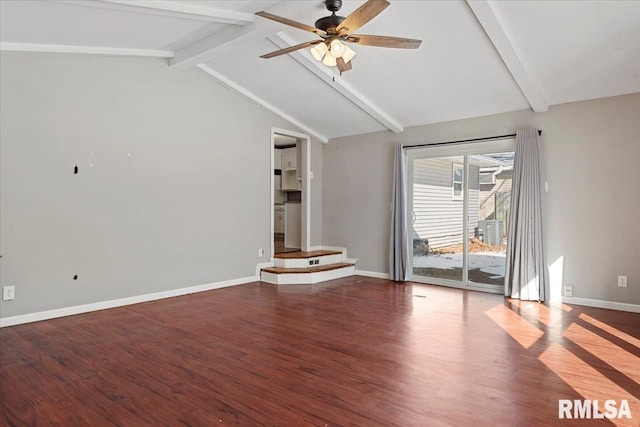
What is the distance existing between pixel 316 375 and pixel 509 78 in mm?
4065

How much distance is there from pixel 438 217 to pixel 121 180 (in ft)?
15.3

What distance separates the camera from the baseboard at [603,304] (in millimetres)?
4582

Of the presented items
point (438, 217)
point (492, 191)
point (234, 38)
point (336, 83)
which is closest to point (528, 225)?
point (492, 191)

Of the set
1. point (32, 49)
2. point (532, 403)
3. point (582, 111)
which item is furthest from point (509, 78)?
point (32, 49)

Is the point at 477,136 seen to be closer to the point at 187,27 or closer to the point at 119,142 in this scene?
the point at 187,27

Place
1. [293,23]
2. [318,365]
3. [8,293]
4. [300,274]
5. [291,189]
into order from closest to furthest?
[318,365] < [293,23] < [8,293] < [300,274] < [291,189]

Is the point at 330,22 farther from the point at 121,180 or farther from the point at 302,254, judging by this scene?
the point at 302,254

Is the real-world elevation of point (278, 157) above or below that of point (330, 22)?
below

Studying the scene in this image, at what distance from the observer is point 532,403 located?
2398 millimetres

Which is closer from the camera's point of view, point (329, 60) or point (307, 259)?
point (329, 60)

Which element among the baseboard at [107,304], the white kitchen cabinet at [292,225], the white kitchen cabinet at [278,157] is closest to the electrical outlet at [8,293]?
the baseboard at [107,304]

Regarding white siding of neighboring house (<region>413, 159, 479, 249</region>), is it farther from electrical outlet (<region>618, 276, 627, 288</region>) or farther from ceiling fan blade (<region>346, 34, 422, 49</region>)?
ceiling fan blade (<region>346, 34, 422, 49</region>)

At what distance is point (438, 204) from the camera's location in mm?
6332

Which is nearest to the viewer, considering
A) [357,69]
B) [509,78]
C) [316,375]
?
[316,375]
